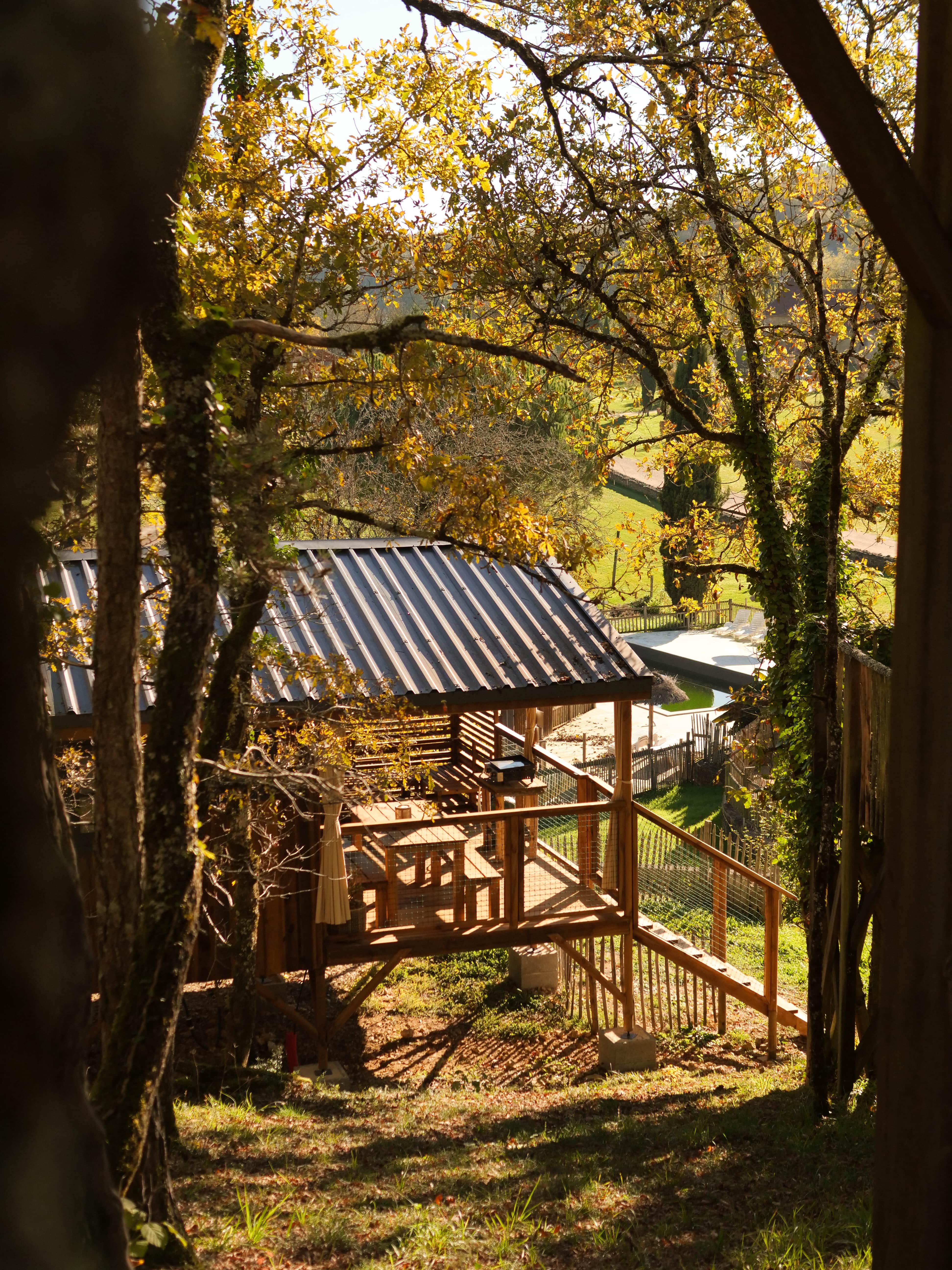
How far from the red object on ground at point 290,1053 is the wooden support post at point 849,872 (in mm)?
5568

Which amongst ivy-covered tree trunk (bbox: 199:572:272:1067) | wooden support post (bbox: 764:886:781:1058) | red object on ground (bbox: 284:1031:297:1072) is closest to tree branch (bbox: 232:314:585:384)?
ivy-covered tree trunk (bbox: 199:572:272:1067)

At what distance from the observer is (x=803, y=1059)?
11961 mm

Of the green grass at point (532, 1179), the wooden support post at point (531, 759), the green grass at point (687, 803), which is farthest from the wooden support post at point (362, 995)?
the green grass at point (687, 803)

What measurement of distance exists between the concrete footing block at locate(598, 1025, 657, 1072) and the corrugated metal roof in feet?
12.8

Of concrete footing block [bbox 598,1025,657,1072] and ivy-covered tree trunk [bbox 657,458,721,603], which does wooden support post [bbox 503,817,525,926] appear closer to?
concrete footing block [bbox 598,1025,657,1072]

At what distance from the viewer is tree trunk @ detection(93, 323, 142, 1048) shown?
5.11 m

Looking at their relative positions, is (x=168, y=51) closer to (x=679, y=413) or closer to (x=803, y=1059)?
(x=679, y=413)

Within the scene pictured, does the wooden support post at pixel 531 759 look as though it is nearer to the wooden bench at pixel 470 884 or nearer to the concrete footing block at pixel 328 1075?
the wooden bench at pixel 470 884

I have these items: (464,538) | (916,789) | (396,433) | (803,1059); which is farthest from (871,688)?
(803,1059)

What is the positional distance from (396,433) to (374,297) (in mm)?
2596

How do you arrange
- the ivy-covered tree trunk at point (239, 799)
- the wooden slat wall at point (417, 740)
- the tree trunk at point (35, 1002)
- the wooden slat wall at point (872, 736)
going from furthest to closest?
1. the wooden slat wall at point (417, 740)
2. the ivy-covered tree trunk at point (239, 799)
3. the wooden slat wall at point (872, 736)
4. the tree trunk at point (35, 1002)

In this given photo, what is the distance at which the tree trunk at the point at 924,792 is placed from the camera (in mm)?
3355

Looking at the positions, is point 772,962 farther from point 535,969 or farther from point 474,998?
point 474,998

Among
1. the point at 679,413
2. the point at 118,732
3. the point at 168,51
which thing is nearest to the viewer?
the point at 168,51
